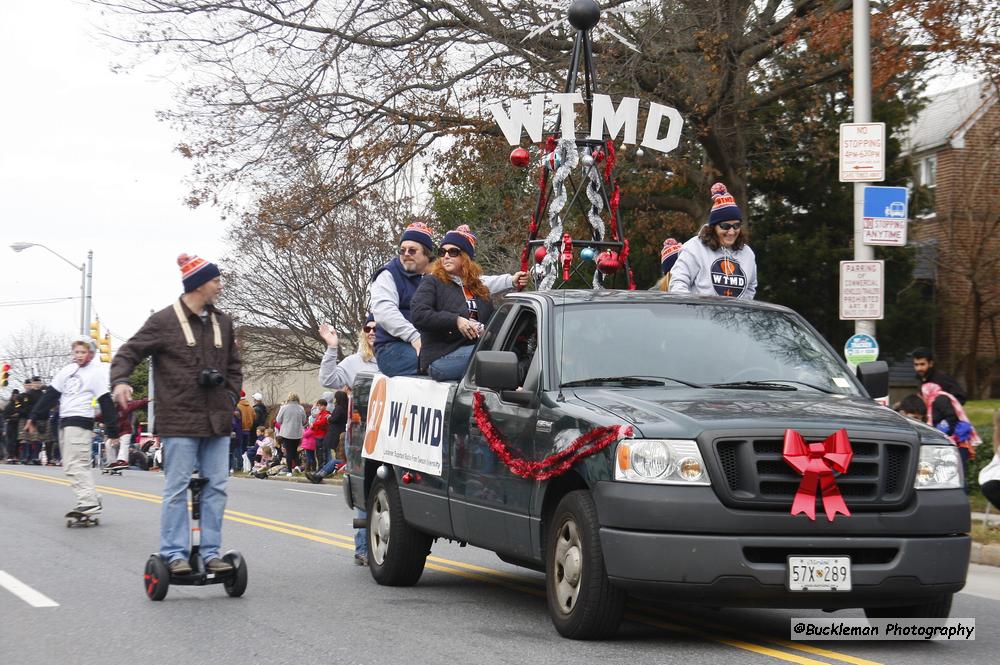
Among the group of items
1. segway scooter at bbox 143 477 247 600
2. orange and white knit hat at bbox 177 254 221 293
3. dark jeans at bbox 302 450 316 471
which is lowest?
dark jeans at bbox 302 450 316 471

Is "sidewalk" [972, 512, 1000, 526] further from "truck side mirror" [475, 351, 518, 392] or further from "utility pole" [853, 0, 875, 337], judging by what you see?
"truck side mirror" [475, 351, 518, 392]

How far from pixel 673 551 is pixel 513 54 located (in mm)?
17301

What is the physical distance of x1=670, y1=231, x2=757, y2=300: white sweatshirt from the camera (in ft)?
33.4

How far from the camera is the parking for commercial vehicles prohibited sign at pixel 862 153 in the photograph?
13.9 meters

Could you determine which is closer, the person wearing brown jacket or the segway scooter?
the segway scooter

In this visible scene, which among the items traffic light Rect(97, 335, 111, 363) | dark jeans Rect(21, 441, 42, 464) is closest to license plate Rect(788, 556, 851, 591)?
dark jeans Rect(21, 441, 42, 464)

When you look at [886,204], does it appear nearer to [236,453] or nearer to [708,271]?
[708,271]

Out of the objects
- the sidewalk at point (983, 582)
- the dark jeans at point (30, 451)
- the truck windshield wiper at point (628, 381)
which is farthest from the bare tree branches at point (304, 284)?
the truck windshield wiper at point (628, 381)

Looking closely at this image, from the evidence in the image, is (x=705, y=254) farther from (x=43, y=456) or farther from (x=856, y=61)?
(x=43, y=456)

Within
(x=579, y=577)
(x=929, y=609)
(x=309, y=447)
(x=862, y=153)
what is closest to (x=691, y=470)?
(x=579, y=577)

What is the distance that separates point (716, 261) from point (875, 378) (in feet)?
9.63

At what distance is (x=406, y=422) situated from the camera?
913 centimetres

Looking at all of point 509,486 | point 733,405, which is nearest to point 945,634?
point 733,405

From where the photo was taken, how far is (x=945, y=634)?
6887 millimetres
